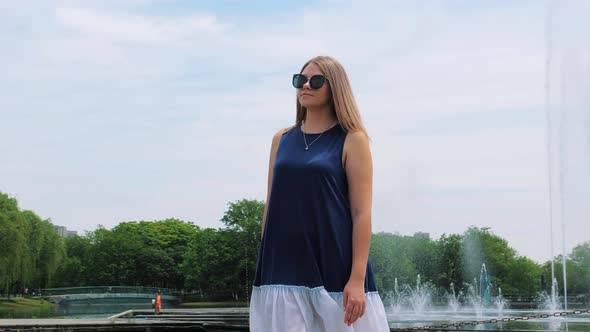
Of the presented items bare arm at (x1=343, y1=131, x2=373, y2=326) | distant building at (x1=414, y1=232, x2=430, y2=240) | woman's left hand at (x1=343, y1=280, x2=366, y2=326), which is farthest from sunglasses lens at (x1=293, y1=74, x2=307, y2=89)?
distant building at (x1=414, y1=232, x2=430, y2=240)

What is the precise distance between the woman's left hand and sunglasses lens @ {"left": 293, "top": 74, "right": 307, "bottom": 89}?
33.0 inches

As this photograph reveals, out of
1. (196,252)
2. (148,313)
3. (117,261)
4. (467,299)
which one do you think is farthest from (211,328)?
(117,261)

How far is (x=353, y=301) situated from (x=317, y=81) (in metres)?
0.89

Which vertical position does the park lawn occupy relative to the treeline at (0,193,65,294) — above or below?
below

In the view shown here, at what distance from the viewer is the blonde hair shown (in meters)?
3.07

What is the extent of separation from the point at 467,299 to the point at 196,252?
2644 centimetres

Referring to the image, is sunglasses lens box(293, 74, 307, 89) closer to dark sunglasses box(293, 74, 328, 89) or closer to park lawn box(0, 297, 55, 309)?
dark sunglasses box(293, 74, 328, 89)

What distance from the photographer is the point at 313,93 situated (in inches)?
122

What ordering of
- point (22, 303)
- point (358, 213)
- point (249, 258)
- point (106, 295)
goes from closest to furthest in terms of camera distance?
point (358, 213) → point (106, 295) → point (22, 303) → point (249, 258)

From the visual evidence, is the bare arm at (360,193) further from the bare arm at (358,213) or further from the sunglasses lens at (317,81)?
the sunglasses lens at (317,81)

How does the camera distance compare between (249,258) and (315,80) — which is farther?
(249,258)

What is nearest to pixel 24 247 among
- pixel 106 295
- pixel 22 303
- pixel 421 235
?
pixel 106 295

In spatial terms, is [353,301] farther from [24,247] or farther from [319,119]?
[24,247]

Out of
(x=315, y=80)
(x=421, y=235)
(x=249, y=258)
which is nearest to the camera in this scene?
(x=315, y=80)
